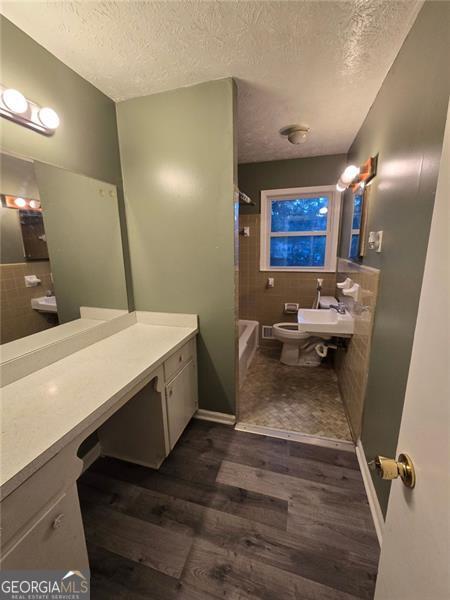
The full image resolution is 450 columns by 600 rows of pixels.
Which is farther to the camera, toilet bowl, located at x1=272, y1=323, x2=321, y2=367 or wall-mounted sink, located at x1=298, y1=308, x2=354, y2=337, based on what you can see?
toilet bowl, located at x1=272, y1=323, x2=321, y2=367

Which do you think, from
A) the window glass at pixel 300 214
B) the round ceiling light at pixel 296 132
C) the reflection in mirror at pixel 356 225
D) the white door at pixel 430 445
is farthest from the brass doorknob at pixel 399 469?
the window glass at pixel 300 214

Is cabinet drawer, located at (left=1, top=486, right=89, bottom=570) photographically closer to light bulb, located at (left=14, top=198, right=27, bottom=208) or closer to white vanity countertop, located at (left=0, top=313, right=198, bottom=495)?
white vanity countertop, located at (left=0, top=313, right=198, bottom=495)

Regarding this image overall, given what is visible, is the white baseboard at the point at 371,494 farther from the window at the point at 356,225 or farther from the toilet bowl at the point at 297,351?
the window at the point at 356,225

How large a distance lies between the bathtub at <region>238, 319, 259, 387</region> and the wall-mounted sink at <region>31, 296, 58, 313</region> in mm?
1647

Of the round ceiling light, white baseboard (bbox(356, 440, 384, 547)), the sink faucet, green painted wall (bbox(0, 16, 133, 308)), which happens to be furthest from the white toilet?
green painted wall (bbox(0, 16, 133, 308))

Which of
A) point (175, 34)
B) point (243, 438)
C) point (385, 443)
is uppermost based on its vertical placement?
point (175, 34)

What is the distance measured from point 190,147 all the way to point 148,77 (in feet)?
1.44

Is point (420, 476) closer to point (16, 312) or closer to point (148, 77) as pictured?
point (16, 312)

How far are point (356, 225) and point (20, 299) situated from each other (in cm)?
239

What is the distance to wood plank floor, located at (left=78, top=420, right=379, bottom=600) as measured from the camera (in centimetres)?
105

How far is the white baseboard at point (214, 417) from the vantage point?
6.54 ft

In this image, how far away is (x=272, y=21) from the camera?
111 cm

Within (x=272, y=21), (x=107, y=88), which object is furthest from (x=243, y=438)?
(x=107, y=88)

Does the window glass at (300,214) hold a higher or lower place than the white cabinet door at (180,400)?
higher
